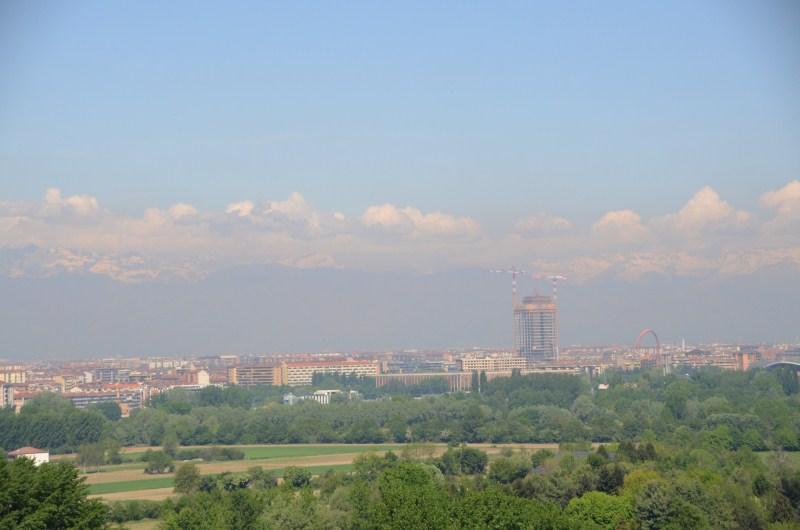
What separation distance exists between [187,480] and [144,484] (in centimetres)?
579

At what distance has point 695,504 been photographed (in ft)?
135

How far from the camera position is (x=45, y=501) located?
29.4 meters

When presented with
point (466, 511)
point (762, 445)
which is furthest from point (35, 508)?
point (762, 445)

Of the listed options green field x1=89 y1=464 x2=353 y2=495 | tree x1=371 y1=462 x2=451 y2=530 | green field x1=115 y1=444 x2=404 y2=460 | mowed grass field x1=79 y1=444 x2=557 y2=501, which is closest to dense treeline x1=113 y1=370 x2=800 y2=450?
green field x1=115 y1=444 x2=404 y2=460

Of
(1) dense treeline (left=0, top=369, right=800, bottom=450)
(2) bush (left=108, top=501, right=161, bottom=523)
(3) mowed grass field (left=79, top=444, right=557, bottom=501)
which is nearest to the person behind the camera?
(2) bush (left=108, top=501, right=161, bottom=523)

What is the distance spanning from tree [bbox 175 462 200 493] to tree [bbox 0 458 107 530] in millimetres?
26580

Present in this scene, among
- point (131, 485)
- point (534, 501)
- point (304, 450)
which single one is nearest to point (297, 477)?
point (131, 485)

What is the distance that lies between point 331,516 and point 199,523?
4626mm

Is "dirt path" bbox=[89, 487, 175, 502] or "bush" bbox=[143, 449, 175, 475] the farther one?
"bush" bbox=[143, 449, 175, 475]

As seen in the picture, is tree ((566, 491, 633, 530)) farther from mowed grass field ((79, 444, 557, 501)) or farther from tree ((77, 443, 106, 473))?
tree ((77, 443, 106, 473))

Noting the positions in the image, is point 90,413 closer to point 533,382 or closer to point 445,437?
point 445,437

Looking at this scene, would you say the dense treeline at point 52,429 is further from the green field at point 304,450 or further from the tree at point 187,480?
the tree at point 187,480

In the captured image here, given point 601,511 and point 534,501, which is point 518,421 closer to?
point 601,511

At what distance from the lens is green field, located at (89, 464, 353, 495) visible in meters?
60.6
